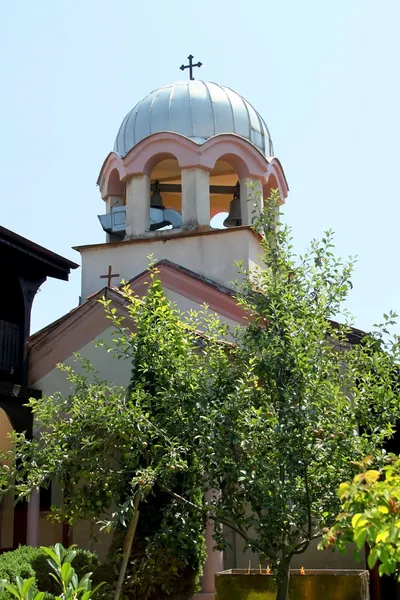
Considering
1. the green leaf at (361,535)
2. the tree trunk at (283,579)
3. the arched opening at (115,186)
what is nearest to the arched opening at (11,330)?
the arched opening at (115,186)

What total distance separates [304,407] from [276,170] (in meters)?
10.4

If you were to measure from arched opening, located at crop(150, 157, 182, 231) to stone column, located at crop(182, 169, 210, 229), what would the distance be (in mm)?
580

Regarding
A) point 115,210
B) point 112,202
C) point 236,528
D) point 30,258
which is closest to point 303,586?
point 236,528

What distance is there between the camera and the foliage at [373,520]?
136 inches

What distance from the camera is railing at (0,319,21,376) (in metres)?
12.6

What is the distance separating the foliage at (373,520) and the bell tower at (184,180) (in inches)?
440

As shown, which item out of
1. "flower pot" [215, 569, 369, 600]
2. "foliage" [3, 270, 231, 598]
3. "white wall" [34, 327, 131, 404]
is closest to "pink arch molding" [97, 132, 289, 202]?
"white wall" [34, 327, 131, 404]

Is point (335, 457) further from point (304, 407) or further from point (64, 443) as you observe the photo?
point (64, 443)

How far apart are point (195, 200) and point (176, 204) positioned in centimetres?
284

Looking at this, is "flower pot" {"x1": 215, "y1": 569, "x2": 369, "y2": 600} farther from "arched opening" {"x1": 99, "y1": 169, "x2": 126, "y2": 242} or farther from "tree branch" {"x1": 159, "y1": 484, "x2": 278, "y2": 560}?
"arched opening" {"x1": 99, "y1": 169, "x2": 126, "y2": 242}

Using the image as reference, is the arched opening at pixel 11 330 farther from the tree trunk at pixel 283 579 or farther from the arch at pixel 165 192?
Answer: the tree trunk at pixel 283 579

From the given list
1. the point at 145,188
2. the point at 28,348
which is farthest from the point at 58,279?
the point at 145,188

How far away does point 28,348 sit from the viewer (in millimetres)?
13070

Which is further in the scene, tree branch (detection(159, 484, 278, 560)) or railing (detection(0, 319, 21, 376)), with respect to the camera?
railing (detection(0, 319, 21, 376))
